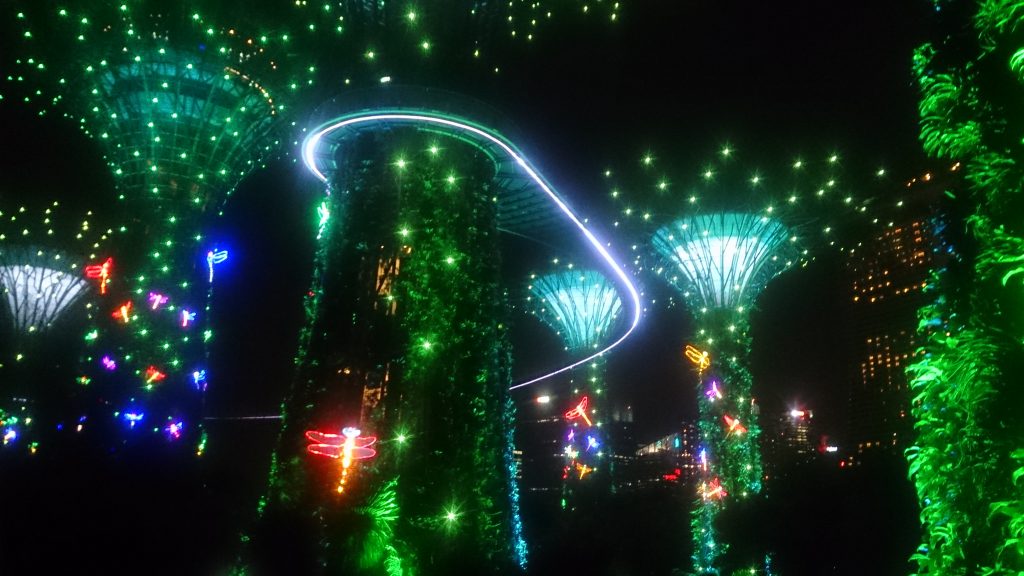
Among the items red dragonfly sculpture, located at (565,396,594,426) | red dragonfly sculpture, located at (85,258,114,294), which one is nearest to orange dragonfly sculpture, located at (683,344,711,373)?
red dragonfly sculpture, located at (565,396,594,426)

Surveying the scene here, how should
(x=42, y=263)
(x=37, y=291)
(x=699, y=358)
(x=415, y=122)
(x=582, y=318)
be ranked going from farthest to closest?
(x=42, y=263)
(x=37, y=291)
(x=582, y=318)
(x=699, y=358)
(x=415, y=122)

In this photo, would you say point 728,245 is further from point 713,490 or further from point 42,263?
point 42,263

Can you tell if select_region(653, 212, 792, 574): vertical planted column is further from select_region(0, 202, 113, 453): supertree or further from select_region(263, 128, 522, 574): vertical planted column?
select_region(0, 202, 113, 453): supertree

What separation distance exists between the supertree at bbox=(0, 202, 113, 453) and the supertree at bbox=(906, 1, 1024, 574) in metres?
20.7

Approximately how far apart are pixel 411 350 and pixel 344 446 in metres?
1.18

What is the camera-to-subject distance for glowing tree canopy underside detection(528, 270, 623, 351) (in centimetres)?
2095

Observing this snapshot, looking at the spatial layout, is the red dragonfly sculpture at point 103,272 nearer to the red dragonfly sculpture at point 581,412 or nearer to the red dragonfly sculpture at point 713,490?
the red dragonfly sculpture at point 713,490

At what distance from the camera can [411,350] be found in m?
6.89

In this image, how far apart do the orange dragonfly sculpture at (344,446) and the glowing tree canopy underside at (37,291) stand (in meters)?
19.2

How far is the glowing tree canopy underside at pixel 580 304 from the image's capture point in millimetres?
20953

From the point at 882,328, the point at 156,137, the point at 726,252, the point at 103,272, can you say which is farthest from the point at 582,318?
the point at 882,328

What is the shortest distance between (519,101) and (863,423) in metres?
40.5

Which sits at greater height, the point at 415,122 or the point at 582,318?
the point at 582,318

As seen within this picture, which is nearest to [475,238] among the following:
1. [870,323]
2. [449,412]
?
[449,412]
